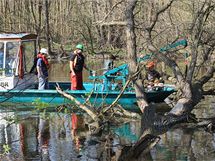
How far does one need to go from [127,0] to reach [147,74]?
3561 mm

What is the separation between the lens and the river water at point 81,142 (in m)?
10.5

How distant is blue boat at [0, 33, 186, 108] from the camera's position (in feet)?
53.6

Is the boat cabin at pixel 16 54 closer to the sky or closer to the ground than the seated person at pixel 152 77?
closer to the sky

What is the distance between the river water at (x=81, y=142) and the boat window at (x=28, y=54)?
350 cm

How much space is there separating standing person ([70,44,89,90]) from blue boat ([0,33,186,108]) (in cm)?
38

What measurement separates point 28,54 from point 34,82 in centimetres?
132

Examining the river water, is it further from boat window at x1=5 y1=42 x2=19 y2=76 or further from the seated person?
boat window at x1=5 y1=42 x2=19 y2=76

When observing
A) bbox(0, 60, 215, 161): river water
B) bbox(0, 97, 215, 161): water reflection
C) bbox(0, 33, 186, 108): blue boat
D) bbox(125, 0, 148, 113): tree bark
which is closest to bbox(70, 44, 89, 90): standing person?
bbox(0, 33, 186, 108): blue boat

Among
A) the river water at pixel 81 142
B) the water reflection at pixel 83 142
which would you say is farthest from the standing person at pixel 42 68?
the water reflection at pixel 83 142

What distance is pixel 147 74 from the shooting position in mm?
16672

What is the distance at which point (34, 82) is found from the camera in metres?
17.5

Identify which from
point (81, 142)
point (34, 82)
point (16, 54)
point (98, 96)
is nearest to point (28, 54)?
point (16, 54)

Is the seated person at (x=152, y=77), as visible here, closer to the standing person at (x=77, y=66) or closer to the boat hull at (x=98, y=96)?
the boat hull at (x=98, y=96)

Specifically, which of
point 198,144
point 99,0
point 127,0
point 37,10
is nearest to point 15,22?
point 37,10
